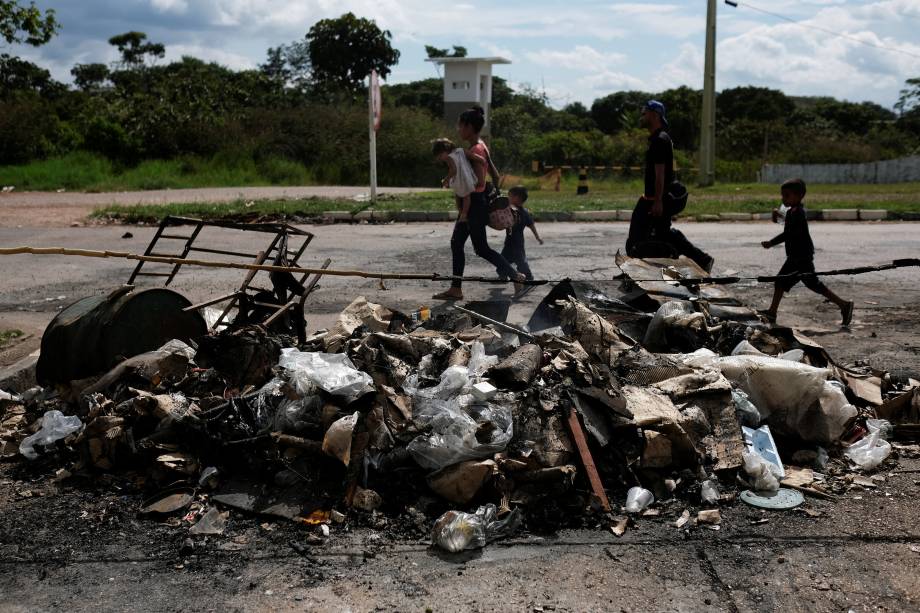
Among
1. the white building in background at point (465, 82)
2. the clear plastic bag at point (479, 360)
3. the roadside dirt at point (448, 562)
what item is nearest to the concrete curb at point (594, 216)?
the clear plastic bag at point (479, 360)

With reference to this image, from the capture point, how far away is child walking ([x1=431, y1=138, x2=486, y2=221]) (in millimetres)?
7129

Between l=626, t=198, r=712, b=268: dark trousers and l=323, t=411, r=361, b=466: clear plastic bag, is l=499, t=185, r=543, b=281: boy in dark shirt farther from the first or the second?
l=323, t=411, r=361, b=466: clear plastic bag

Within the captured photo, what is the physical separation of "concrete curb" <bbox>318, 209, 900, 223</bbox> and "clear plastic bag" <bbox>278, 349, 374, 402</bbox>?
977cm

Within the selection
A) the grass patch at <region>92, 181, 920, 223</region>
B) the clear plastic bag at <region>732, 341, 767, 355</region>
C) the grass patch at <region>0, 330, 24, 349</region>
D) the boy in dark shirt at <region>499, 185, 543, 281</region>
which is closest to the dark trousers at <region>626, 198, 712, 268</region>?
the boy in dark shirt at <region>499, 185, 543, 281</region>

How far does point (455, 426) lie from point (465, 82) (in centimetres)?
4151

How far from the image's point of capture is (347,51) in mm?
46250

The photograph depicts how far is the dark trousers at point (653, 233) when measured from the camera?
6734 millimetres

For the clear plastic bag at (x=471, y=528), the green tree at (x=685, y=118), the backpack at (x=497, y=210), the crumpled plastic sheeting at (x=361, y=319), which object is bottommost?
the clear plastic bag at (x=471, y=528)

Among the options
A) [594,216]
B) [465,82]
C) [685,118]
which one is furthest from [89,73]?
[594,216]

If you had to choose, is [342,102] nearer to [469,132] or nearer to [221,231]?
[221,231]

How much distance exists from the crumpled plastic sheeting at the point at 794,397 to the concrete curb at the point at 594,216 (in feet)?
31.6

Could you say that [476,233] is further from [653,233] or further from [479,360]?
[479,360]

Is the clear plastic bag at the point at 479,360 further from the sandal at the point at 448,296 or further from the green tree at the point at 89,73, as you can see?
the green tree at the point at 89,73

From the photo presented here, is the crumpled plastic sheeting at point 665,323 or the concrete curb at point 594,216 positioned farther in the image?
the concrete curb at point 594,216
